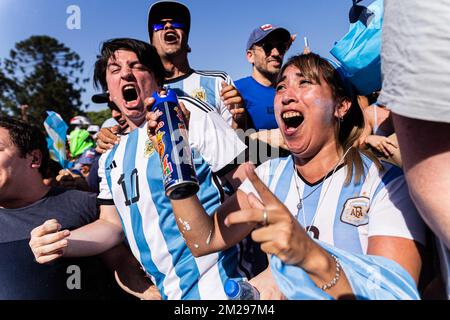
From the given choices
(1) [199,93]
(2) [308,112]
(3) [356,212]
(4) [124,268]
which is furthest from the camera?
(1) [199,93]

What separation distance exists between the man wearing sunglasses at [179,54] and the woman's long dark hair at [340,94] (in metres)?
1.11

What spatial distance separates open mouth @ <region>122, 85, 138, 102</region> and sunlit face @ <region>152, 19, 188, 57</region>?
38.6 inches

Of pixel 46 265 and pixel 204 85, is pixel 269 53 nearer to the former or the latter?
pixel 204 85

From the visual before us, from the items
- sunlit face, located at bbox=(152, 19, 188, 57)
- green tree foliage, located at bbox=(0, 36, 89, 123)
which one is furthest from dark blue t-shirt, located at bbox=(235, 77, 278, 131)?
green tree foliage, located at bbox=(0, 36, 89, 123)

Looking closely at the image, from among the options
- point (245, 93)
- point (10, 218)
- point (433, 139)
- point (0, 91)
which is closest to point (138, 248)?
point (10, 218)

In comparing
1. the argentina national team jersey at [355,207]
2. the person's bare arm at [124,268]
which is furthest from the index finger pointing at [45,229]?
the argentina national team jersey at [355,207]

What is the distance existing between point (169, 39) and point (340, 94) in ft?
5.36

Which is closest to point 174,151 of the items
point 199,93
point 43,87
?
point 199,93

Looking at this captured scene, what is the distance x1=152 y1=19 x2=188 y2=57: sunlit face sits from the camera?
2.88 metres

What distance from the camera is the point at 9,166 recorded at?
7.04ft

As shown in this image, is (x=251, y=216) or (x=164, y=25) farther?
(x=164, y=25)

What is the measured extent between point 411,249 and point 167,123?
89 cm

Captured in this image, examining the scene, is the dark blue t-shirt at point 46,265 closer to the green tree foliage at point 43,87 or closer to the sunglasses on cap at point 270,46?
the sunglasses on cap at point 270,46

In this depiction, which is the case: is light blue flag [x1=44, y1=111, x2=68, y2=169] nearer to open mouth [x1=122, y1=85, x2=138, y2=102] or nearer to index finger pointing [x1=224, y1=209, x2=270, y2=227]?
open mouth [x1=122, y1=85, x2=138, y2=102]
